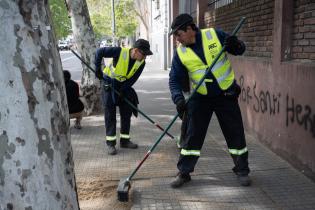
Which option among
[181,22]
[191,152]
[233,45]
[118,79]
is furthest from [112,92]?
[233,45]

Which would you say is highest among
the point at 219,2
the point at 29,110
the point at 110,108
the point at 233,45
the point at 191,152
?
the point at 219,2

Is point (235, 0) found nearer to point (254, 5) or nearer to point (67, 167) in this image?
point (254, 5)

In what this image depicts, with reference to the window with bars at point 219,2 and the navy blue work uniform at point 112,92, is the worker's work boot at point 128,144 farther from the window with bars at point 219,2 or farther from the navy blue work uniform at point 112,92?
the window with bars at point 219,2

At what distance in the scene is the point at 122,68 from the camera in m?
5.86

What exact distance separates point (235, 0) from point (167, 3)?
11770 mm

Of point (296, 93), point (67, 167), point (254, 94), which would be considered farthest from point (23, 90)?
point (254, 94)

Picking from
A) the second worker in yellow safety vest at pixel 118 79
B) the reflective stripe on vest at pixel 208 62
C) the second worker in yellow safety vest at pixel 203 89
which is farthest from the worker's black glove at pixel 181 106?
the second worker in yellow safety vest at pixel 118 79

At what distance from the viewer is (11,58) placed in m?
2.13

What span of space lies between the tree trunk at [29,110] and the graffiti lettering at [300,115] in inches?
122

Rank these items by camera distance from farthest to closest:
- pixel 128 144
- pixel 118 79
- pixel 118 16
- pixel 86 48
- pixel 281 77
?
pixel 118 16 → pixel 86 48 → pixel 128 144 → pixel 118 79 → pixel 281 77

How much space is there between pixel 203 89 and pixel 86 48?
528 cm

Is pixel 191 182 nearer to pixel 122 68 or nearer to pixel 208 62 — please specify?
pixel 208 62

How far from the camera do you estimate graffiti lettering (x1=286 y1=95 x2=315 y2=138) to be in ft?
14.9

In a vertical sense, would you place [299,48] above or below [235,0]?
below
